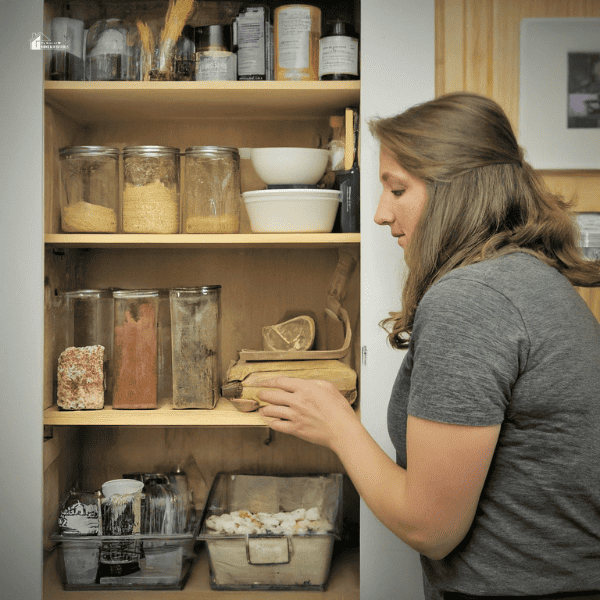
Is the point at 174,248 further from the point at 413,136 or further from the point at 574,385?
the point at 574,385

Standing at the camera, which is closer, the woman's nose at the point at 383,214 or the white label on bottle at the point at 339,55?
the woman's nose at the point at 383,214

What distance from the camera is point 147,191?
4.67 feet

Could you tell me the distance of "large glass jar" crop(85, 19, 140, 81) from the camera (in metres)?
1.44

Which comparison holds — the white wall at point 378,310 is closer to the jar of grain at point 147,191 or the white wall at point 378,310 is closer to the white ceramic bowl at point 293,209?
the white ceramic bowl at point 293,209

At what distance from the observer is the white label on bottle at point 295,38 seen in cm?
142

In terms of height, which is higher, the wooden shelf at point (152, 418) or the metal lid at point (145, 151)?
the metal lid at point (145, 151)

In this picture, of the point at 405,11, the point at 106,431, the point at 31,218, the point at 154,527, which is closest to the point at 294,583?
the point at 154,527

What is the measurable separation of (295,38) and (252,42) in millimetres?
102

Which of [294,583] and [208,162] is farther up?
[208,162]

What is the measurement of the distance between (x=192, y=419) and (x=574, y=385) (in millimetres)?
901

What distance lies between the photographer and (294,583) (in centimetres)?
148

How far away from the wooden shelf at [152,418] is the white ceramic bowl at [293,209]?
0.45 m

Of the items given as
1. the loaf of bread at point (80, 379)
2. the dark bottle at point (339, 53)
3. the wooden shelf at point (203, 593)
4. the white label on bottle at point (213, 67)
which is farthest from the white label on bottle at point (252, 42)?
the wooden shelf at point (203, 593)

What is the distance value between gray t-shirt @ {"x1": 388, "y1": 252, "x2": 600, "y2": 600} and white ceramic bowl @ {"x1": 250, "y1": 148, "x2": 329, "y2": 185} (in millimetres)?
775
